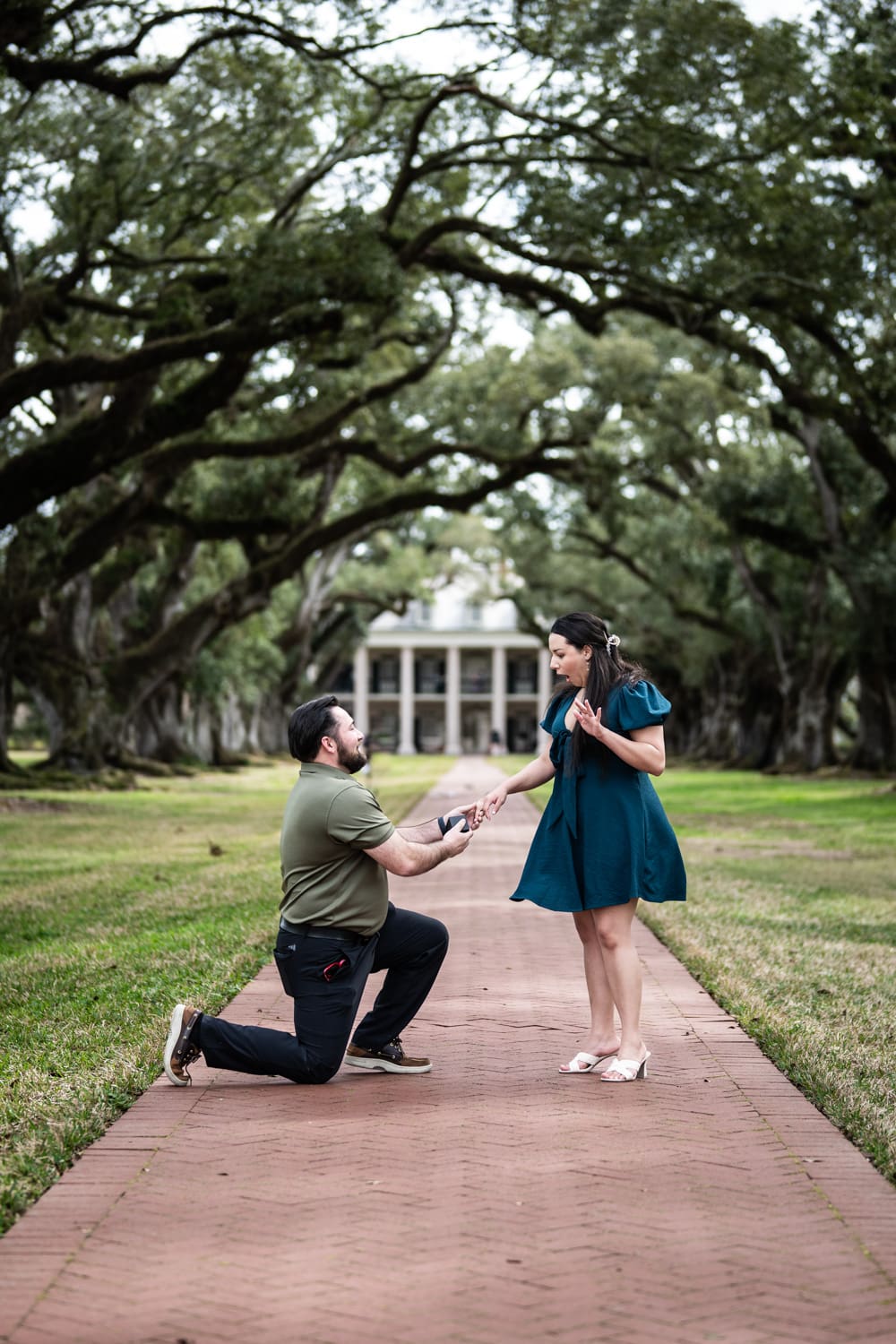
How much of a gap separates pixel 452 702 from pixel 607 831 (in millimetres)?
86549

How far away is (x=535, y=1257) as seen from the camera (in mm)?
3658

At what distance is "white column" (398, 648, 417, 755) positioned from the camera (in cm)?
9166

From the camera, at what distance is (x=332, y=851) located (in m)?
5.46

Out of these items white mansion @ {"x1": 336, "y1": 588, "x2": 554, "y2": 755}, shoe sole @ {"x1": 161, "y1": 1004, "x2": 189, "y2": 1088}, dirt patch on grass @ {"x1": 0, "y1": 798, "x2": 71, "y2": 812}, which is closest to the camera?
shoe sole @ {"x1": 161, "y1": 1004, "x2": 189, "y2": 1088}

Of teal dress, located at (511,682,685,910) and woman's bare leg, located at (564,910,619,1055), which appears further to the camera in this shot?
woman's bare leg, located at (564,910,619,1055)

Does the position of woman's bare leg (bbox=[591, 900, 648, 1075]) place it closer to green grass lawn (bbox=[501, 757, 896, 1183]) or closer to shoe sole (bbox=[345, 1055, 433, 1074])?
green grass lawn (bbox=[501, 757, 896, 1183])

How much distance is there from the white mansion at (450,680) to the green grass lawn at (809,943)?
71146 mm

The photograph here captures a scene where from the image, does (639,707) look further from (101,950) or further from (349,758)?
(101,950)

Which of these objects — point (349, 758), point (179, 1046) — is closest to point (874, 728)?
point (349, 758)

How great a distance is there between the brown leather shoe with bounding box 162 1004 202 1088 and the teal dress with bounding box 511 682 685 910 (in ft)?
4.20

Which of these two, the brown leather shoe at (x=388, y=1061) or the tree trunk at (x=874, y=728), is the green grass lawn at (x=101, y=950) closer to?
the brown leather shoe at (x=388, y=1061)

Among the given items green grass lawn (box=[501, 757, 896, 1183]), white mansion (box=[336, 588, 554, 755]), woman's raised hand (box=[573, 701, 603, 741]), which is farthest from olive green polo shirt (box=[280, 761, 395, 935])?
white mansion (box=[336, 588, 554, 755])

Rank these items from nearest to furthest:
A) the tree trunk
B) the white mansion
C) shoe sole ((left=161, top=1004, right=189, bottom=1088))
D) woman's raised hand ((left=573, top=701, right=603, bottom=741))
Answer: shoe sole ((left=161, top=1004, right=189, bottom=1088)) → woman's raised hand ((left=573, top=701, right=603, bottom=741)) → the tree trunk → the white mansion

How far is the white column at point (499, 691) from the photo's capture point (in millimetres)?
91875
